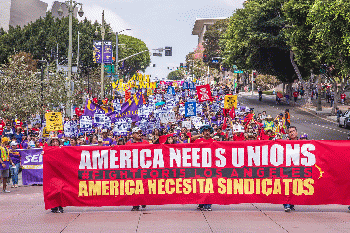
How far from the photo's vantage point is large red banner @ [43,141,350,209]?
33.4 ft

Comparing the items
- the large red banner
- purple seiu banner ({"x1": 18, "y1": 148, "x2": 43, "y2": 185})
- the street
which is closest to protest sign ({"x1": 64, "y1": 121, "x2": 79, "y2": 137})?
purple seiu banner ({"x1": 18, "y1": 148, "x2": 43, "y2": 185})

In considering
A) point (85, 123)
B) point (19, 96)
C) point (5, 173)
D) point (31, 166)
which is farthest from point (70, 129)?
point (19, 96)

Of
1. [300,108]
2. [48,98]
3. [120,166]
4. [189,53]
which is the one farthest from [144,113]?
[189,53]

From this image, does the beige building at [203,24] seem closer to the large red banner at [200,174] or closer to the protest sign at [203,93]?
the protest sign at [203,93]

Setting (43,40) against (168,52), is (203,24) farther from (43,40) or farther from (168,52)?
(168,52)

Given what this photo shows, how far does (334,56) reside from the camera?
39250 mm

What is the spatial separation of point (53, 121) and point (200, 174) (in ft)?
39.3

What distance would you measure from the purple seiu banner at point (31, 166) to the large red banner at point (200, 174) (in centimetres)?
738

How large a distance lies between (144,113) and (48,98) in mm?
8969

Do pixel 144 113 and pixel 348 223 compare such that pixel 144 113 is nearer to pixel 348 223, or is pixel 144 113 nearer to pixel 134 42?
pixel 348 223

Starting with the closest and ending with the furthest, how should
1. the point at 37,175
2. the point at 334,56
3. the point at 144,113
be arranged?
the point at 37,175, the point at 144,113, the point at 334,56

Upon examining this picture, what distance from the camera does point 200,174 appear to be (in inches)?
405

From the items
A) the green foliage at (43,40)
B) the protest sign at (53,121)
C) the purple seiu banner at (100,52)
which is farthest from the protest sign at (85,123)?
the green foliage at (43,40)

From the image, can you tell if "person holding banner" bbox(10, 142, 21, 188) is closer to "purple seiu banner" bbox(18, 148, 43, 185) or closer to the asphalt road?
"purple seiu banner" bbox(18, 148, 43, 185)
